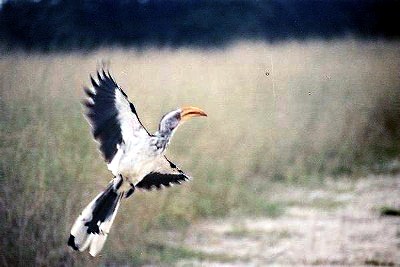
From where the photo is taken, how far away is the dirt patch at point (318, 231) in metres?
1.81

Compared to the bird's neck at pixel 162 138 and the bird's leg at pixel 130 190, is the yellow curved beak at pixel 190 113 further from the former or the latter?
the bird's leg at pixel 130 190

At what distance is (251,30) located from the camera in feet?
6.08

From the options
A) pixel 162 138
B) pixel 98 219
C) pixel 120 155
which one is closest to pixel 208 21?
pixel 162 138

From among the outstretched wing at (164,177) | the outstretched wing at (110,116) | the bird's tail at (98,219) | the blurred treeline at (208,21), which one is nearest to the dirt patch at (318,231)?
the outstretched wing at (164,177)

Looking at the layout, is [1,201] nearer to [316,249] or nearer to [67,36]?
[67,36]

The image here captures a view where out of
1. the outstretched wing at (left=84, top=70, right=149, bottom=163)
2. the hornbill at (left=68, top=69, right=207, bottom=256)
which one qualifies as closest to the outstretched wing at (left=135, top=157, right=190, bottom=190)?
the hornbill at (left=68, top=69, right=207, bottom=256)

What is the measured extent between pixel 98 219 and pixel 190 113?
51 cm

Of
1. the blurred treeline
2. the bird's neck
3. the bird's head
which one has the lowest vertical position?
the bird's neck

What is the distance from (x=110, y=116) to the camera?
1829 millimetres

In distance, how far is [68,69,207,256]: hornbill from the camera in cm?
183

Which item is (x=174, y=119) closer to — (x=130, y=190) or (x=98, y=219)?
(x=130, y=190)

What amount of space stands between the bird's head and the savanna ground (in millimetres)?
26

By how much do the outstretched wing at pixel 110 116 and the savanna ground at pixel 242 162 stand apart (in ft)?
0.12

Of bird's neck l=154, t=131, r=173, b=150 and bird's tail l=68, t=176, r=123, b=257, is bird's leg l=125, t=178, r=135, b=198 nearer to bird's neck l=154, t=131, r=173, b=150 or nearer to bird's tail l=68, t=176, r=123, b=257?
bird's tail l=68, t=176, r=123, b=257
